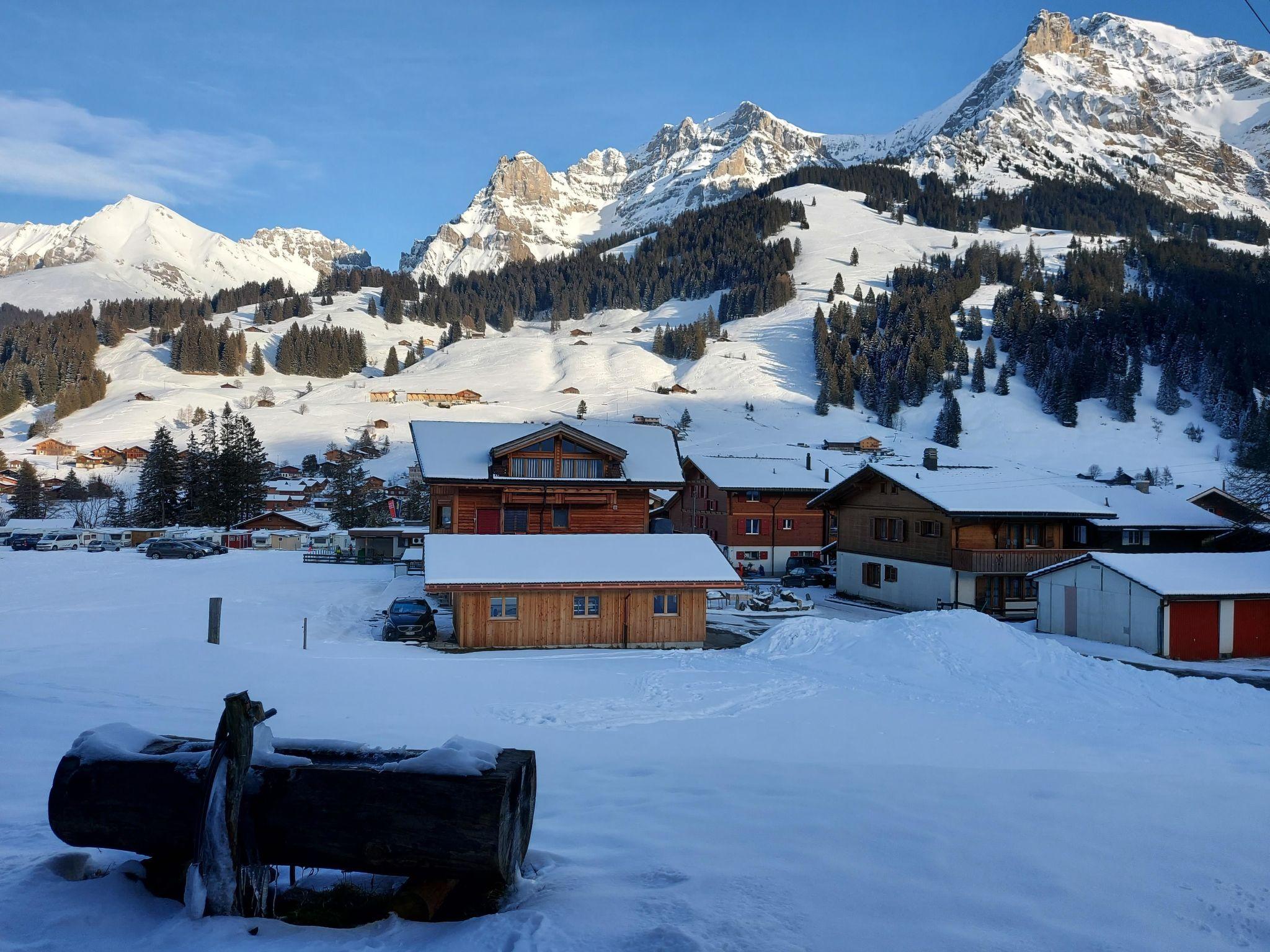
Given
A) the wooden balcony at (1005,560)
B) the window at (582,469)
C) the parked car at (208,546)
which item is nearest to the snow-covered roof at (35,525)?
the parked car at (208,546)

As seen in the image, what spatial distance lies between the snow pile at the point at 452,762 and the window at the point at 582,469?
106 ft

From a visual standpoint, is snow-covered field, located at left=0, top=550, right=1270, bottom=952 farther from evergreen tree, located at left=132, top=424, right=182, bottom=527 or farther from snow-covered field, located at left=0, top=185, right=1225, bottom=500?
evergreen tree, located at left=132, top=424, right=182, bottom=527

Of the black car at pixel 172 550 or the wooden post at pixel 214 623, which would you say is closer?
the wooden post at pixel 214 623

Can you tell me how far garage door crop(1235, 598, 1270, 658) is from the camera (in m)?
28.0

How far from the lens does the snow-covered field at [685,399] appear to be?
352ft

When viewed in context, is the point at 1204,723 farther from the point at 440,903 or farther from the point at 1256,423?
the point at 1256,423

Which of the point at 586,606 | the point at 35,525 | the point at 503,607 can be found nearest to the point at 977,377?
the point at 586,606

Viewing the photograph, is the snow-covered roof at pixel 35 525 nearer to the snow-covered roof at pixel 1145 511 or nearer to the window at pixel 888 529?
the window at pixel 888 529

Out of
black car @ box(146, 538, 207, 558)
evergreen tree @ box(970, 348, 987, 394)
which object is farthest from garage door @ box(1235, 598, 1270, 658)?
evergreen tree @ box(970, 348, 987, 394)

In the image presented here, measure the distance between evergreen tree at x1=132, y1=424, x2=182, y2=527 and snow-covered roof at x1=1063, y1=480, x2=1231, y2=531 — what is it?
77.3m

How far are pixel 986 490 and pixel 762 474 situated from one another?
1771 centimetres

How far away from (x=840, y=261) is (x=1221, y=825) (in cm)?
20042

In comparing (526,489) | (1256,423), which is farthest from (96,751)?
(1256,423)

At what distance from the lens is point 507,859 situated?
427 cm
